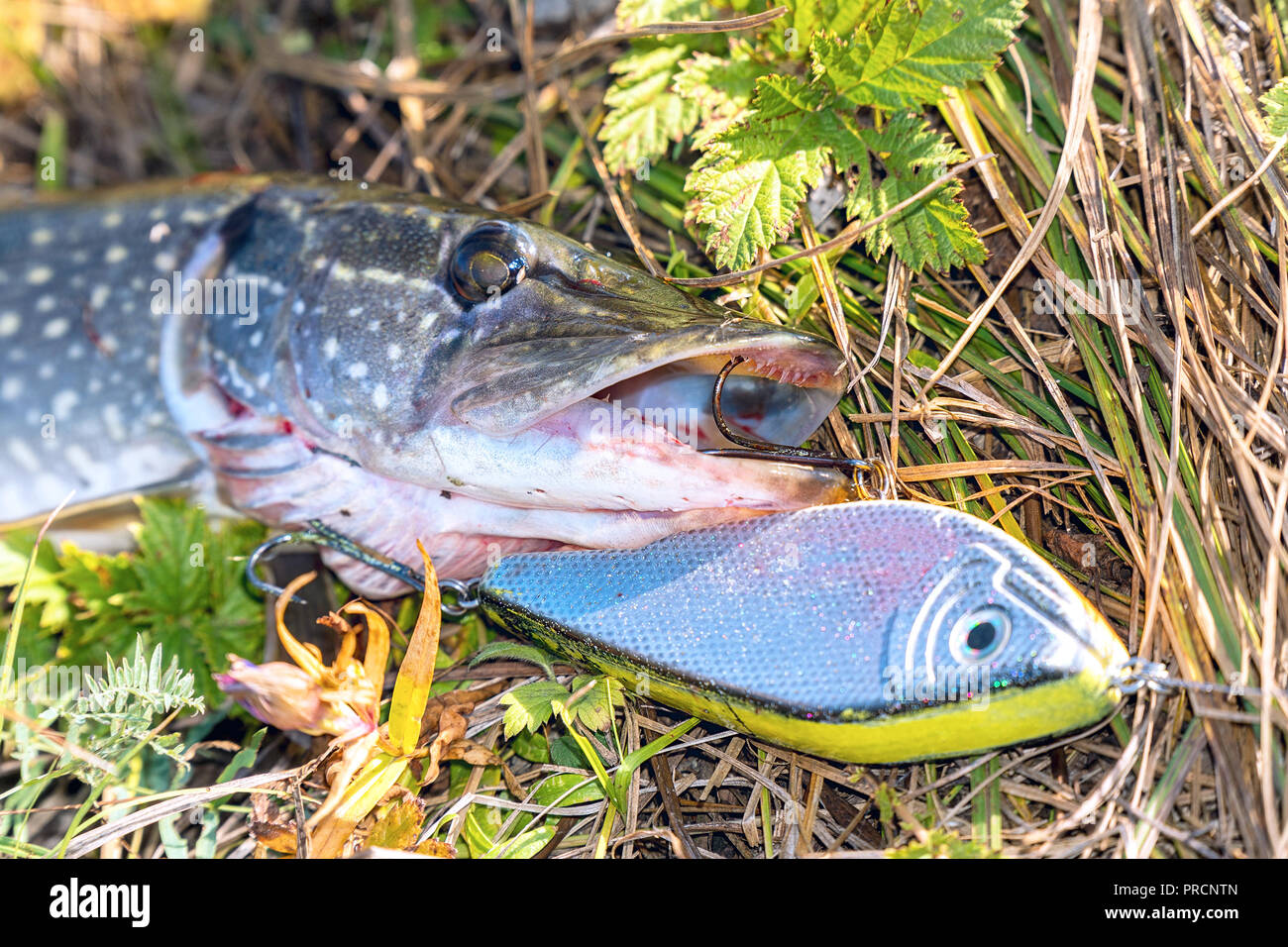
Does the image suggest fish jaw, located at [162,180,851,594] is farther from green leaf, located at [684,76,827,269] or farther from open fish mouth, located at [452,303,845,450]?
green leaf, located at [684,76,827,269]

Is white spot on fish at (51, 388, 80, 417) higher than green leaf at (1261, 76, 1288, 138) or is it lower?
lower

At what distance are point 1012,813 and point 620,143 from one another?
6.25ft

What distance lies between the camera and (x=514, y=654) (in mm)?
2184

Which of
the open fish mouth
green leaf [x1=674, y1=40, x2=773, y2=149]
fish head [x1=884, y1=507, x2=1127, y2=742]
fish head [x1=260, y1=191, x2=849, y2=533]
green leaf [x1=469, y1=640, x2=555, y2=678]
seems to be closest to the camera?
fish head [x1=884, y1=507, x2=1127, y2=742]

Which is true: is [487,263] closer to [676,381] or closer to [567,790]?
[676,381]

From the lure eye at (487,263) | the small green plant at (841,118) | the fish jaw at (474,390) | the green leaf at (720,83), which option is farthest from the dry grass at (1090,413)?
the lure eye at (487,263)

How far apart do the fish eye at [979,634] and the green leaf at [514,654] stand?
0.93m

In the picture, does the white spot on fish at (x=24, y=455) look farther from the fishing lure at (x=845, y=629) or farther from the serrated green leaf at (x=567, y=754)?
the serrated green leaf at (x=567, y=754)

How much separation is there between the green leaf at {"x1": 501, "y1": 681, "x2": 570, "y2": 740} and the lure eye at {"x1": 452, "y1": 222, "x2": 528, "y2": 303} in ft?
2.92

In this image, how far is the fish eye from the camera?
5.39ft

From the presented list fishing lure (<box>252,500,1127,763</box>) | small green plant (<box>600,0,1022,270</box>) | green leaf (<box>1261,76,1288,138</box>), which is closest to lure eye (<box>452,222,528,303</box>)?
small green plant (<box>600,0,1022,270</box>)

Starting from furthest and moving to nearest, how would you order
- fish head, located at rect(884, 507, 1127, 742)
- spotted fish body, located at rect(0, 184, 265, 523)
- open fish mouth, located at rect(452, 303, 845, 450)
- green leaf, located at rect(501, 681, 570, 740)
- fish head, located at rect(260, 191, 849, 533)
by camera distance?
1. spotted fish body, located at rect(0, 184, 265, 523)
2. green leaf, located at rect(501, 681, 570, 740)
3. fish head, located at rect(260, 191, 849, 533)
4. open fish mouth, located at rect(452, 303, 845, 450)
5. fish head, located at rect(884, 507, 1127, 742)

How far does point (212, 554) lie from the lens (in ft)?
8.21

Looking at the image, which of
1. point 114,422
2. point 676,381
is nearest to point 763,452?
point 676,381
